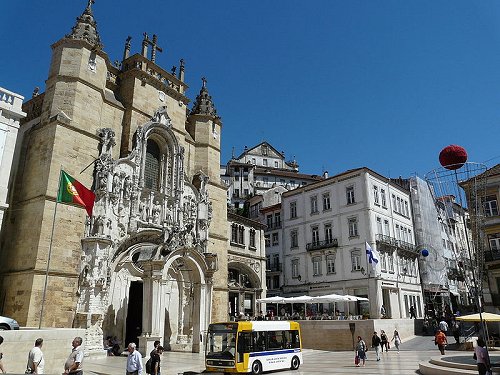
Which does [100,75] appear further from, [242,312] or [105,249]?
[242,312]

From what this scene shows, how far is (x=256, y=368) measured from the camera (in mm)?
16859

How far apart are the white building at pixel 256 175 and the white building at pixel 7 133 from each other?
54856mm

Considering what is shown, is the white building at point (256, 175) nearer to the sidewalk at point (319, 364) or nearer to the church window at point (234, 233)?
the church window at point (234, 233)

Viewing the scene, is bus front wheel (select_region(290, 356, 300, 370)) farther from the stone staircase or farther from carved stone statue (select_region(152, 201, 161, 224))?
carved stone statue (select_region(152, 201, 161, 224))

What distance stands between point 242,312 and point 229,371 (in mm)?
17829

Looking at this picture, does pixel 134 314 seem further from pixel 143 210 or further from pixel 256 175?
pixel 256 175

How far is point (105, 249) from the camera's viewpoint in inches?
848

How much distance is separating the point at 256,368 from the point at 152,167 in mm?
15278

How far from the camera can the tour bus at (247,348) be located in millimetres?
16438

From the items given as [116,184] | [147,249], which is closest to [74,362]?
[147,249]

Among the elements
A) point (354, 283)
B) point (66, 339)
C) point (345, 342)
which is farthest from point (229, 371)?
point (354, 283)

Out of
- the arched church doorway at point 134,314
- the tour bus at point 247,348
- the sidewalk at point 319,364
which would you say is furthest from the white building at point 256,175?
the tour bus at point 247,348

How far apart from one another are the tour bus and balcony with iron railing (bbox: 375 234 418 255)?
21.4m

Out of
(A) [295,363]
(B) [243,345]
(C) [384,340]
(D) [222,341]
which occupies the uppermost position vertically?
(D) [222,341]
